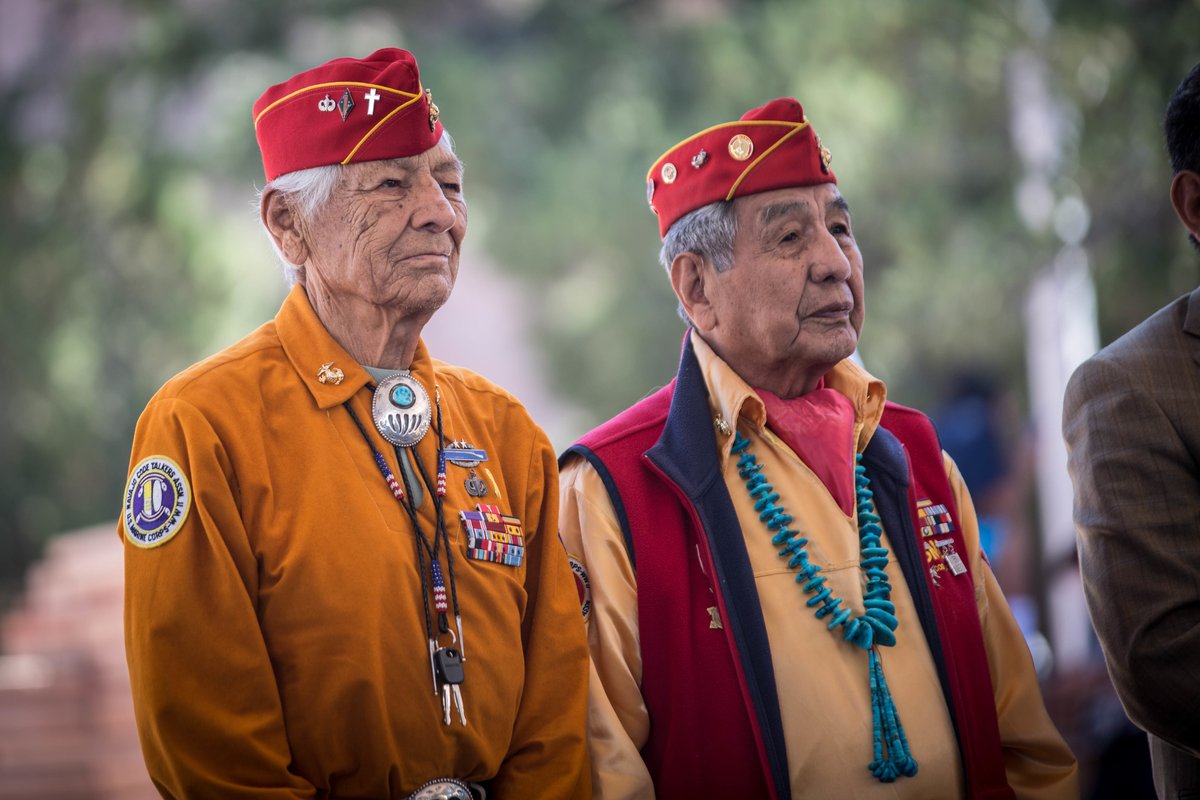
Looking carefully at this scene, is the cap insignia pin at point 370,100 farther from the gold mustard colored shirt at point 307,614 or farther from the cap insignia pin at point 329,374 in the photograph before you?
the cap insignia pin at point 329,374

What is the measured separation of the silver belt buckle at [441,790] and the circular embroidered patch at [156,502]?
67 cm

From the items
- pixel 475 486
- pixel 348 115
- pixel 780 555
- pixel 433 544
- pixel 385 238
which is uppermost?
pixel 348 115

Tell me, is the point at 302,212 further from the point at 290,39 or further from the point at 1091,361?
the point at 290,39

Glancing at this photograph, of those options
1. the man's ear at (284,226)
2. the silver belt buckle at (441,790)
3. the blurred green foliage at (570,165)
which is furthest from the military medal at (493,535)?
the blurred green foliage at (570,165)

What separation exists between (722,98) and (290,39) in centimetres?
428

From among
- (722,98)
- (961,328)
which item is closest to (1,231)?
(722,98)

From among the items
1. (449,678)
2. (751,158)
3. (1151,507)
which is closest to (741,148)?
(751,158)

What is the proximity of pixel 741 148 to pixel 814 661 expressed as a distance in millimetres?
1201

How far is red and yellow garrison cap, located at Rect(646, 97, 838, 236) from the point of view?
124 inches

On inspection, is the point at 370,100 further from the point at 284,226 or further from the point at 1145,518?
the point at 1145,518

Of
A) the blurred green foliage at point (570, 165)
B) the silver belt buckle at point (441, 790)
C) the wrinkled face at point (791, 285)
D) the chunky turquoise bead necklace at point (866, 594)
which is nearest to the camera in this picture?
the silver belt buckle at point (441, 790)

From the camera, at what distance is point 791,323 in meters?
3.09

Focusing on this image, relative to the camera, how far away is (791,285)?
10.1 ft

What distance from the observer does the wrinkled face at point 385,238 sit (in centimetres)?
278
